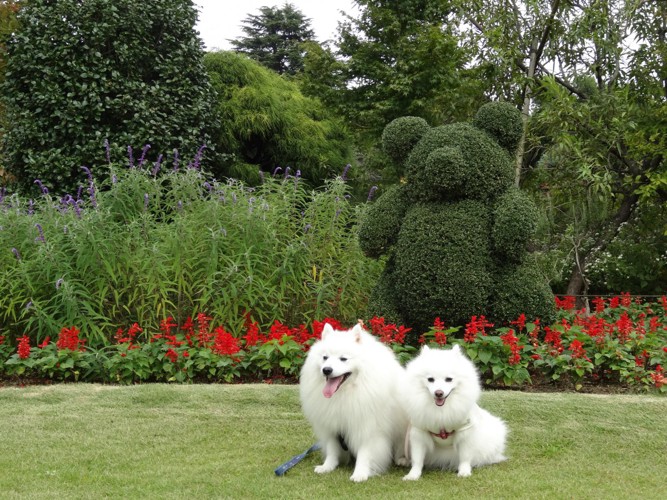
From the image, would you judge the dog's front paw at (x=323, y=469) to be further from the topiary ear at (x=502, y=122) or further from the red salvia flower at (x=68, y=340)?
the topiary ear at (x=502, y=122)

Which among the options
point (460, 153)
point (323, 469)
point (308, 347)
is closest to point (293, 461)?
point (323, 469)

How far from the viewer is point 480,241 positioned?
680 centimetres

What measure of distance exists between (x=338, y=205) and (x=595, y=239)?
5259mm

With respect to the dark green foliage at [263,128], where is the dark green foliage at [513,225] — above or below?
below

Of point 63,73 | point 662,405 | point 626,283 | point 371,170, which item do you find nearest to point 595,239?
point 626,283

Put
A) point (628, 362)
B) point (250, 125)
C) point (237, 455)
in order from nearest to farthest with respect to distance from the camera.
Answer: point (237, 455) → point (628, 362) → point (250, 125)

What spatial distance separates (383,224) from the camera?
7211 millimetres

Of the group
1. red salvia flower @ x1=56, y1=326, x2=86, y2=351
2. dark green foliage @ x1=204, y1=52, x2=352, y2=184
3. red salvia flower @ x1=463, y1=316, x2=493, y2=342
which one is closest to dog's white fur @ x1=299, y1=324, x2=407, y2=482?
red salvia flower @ x1=463, y1=316, x2=493, y2=342

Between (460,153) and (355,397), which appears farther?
(460,153)

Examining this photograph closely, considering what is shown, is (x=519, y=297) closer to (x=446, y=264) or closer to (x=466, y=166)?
(x=446, y=264)

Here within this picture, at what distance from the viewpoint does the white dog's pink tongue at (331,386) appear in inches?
155

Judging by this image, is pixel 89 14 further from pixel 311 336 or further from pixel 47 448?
pixel 47 448

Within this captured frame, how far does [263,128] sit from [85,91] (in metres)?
5.56

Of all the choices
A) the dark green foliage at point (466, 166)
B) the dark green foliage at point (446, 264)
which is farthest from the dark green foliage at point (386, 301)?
the dark green foliage at point (466, 166)
